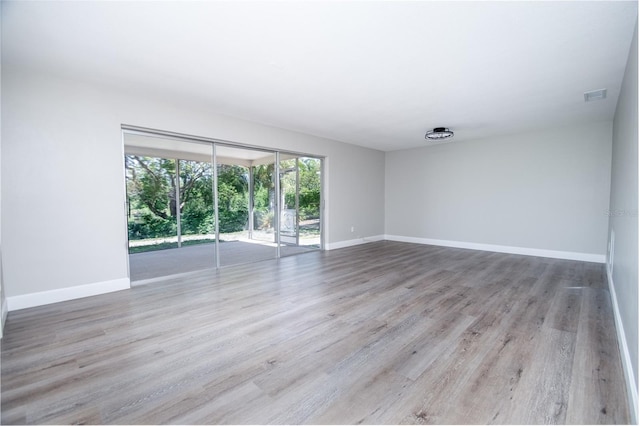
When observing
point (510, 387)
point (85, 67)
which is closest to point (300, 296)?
point (510, 387)

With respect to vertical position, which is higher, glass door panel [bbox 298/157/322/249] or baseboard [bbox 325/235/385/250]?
glass door panel [bbox 298/157/322/249]

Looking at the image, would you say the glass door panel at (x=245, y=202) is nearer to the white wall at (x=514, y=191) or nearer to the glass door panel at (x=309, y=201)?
the glass door panel at (x=309, y=201)

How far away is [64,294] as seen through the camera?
3.12 m

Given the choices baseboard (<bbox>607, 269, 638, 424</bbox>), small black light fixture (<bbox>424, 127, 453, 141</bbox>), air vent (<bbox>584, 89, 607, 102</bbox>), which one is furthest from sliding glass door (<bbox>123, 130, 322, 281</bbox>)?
baseboard (<bbox>607, 269, 638, 424</bbox>)

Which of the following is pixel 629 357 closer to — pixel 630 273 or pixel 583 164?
pixel 630 273

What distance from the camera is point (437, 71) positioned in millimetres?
2871

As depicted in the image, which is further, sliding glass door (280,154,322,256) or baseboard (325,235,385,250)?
baseboard (325,235,385,250)

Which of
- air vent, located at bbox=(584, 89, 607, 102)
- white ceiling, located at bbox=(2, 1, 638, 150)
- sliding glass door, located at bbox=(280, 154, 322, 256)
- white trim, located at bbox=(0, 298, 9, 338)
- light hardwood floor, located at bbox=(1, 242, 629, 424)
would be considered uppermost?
white ceiling, located at bbox=(2, 1, 638, 150)

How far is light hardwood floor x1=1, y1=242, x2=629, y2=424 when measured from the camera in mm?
1489

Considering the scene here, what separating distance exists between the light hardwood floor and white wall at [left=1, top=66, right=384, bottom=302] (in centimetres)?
43

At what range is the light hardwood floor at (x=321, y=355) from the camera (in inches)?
58.6

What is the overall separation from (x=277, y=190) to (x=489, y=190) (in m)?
4.57

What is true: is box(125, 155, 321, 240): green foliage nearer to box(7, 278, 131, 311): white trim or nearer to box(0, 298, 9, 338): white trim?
box(7, 278, 131, 311): white trim

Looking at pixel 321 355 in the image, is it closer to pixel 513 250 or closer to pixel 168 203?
pixel 168 203
